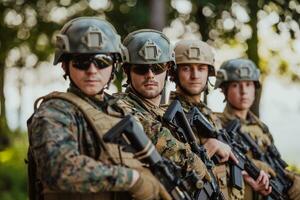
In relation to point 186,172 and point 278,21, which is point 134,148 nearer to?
point 186,172

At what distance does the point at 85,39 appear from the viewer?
13.2 ft

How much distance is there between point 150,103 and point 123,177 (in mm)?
1546

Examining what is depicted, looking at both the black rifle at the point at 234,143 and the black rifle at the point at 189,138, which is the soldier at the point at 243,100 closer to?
the black rifle at the point at 234,143

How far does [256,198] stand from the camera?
275 inches

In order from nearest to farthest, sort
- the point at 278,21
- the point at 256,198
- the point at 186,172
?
the point at 186,172 < the point at 256,198 < the point at 278,21

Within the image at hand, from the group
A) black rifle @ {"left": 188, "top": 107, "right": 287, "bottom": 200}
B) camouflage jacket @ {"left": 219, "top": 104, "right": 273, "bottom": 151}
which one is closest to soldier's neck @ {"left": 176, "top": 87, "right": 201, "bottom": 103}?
black rifle @ {"left": 188, "top": 107, "right": 287, "bottom": 200}

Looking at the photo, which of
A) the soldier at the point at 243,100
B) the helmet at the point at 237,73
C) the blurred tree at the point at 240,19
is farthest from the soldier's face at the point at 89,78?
the blurred tree at the point at 240,19

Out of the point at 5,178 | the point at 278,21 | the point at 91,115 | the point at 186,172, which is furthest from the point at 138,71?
the point at 5,178

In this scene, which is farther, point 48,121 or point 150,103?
point 150,103

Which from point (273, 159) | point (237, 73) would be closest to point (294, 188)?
point (273, 159)

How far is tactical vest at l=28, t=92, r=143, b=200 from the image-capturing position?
390cm

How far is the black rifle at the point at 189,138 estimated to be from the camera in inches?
202

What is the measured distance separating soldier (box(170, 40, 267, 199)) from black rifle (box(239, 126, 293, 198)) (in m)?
0.93

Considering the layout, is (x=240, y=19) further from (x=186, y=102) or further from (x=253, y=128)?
(x=186, y=102)
